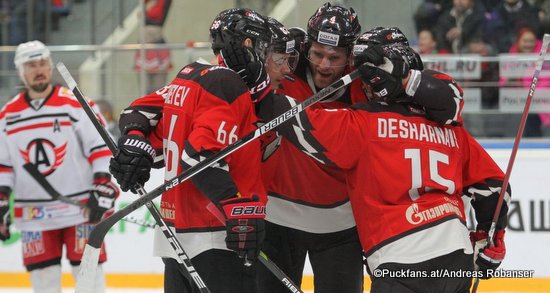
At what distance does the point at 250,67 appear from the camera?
257 centimetres

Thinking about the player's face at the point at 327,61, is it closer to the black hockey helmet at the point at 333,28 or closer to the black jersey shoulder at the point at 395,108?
the black hockey helmet at the point at 333,28

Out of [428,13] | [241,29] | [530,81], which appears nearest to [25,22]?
[428,13]

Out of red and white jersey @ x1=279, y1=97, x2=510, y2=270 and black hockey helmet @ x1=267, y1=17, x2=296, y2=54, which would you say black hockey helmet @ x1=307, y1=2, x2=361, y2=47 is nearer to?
black hockey helmet @ x1=267, y1=17, x2=296, y2=54

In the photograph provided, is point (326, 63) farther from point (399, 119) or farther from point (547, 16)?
point (547, 16)

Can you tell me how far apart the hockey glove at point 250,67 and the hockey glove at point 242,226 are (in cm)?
31

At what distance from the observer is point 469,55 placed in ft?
17.4

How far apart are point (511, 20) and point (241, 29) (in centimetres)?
310

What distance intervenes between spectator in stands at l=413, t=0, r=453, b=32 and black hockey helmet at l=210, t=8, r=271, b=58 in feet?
8.99

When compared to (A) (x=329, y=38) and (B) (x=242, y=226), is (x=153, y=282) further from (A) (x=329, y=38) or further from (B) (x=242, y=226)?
(B) (x=242, y=226)

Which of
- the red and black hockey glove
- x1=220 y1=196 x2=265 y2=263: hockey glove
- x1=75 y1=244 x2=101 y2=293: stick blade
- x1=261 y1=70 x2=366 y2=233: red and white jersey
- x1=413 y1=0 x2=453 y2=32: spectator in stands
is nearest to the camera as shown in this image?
x1=220 y1=196 x2=265 y2=263: hockey glove

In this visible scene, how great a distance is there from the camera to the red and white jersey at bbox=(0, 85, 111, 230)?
4.51 m

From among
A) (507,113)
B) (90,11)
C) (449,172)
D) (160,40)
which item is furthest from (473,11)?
(449,172)

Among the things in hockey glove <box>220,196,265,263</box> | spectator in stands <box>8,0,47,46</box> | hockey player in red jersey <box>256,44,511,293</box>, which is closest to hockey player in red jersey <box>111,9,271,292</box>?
hockey glove <box>220,196,265,263</box>

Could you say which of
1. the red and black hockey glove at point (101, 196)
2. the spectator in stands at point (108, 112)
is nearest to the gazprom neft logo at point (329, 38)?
the red and black hockey glove at point (101, 196)
